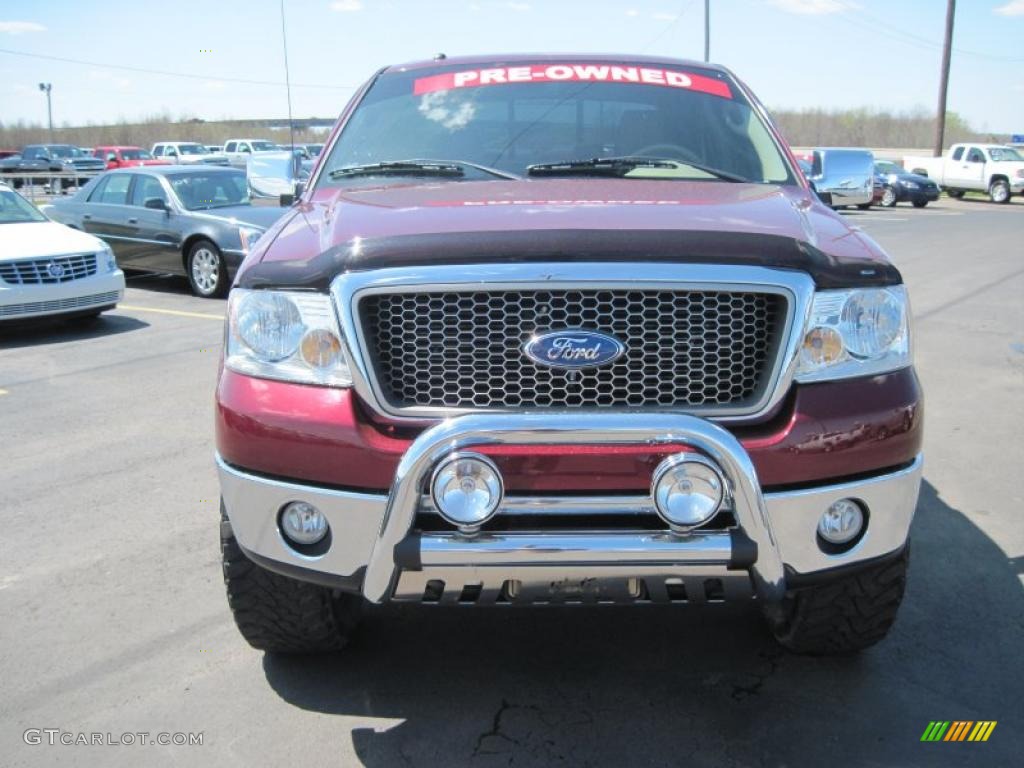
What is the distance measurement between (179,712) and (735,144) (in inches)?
116

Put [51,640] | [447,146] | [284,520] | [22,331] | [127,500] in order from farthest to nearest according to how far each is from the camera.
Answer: [22,331], [127,500], [447,146], [51,640], [284,520]

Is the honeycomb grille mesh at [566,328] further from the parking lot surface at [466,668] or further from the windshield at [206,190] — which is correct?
the windshield at [206,190]

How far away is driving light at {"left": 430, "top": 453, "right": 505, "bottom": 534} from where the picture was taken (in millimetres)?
2326

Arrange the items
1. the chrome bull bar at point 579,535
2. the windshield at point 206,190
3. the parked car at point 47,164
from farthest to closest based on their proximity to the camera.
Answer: the parked car at point 47,164, the windshield at point 206,190, the chrome bull bar at point 579,535

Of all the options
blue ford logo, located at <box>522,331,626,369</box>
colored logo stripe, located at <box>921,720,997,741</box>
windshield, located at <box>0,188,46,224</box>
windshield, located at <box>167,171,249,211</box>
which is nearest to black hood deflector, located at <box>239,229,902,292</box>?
blue ford logo, located at <box>522,331,626,369</box>

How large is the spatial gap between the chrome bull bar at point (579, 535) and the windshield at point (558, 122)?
5.37ft

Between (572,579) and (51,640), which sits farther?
(51,640)

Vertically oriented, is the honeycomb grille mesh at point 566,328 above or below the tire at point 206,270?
above

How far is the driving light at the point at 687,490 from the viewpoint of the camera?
7.64ft

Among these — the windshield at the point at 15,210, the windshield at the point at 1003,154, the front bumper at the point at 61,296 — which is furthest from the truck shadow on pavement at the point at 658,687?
the windshield at the point at 1003,154

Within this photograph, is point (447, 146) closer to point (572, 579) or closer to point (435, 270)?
point (435, 270)

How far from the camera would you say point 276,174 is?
4633 mm

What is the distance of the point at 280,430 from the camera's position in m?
2.48

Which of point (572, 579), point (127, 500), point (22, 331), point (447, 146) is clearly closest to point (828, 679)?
point (572, 579)
